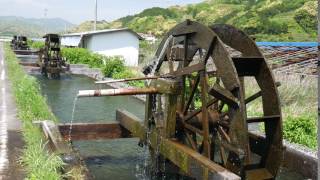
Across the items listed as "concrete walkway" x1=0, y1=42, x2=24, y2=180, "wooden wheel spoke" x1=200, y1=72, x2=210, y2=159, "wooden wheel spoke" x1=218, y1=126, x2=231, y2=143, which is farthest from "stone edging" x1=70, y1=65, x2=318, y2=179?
"concrete walkway" x1=0, y1=42, x2=24, y2=180

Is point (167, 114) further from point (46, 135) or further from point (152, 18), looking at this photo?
point (152, 18)

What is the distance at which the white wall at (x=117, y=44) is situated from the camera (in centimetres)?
3838

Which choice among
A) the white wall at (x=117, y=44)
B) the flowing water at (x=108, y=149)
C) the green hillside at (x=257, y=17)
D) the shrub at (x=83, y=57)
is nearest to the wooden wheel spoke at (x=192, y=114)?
the flowing water at (x=108, y=149)

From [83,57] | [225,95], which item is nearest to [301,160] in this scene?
[225,95]

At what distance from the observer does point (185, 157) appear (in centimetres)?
680

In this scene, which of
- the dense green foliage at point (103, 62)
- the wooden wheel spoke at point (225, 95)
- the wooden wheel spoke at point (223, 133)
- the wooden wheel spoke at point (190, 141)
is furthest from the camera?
the dense green foliage at point (103, 62)

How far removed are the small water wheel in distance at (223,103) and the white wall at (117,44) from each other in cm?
2996

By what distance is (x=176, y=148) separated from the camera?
7.14 metres

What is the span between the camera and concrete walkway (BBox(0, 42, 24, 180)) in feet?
19.8

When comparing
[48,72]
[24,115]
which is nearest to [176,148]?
[24,115]

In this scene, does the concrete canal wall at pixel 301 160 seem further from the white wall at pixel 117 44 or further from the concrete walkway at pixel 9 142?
the white wall at pixel 117 44

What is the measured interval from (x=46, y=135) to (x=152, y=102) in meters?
1.97

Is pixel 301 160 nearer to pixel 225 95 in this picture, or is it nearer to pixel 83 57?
pixel 225 95

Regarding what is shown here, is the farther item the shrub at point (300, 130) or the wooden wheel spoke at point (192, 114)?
the shrub at point (300, 130)
